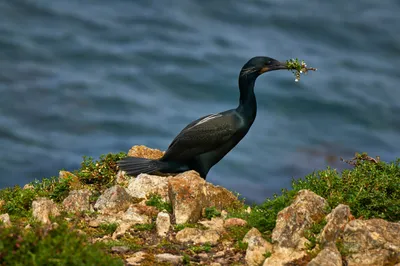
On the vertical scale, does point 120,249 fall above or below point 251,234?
below

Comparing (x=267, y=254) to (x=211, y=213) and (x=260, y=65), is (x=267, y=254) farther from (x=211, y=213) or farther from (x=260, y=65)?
(x=260, y=65)

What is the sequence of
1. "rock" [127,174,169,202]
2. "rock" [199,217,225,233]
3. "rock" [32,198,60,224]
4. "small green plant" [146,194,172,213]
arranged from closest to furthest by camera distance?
1. "rock" [199,217,225,233]
2. "rock" [32,198,60,224]
3. "small green plant" [146,194,172,213]
4. "rock" [127,174,169,202]

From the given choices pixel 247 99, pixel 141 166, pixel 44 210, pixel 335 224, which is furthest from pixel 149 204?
pixel 247 99

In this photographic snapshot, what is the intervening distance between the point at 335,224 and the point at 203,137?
4481mm

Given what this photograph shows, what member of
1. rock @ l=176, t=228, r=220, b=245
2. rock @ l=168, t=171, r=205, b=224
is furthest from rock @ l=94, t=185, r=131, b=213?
rock @ l=176, t=228, r=220, b=245

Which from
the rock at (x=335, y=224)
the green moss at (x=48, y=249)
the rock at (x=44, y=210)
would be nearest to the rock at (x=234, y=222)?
the rock at (x=335, y=224)

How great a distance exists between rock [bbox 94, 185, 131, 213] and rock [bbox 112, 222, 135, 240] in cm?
56

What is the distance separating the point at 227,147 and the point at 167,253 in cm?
415

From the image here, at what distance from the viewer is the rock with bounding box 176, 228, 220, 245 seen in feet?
32.2

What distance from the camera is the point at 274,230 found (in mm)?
9297

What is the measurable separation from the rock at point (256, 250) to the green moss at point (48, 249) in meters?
1.82

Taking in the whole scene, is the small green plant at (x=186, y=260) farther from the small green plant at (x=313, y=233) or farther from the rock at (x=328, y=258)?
the rock at (x=328, y=258)

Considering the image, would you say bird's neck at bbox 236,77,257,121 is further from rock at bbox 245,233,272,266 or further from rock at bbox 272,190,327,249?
rock at bbox 245,233,272,266

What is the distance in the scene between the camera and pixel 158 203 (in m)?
11.0
